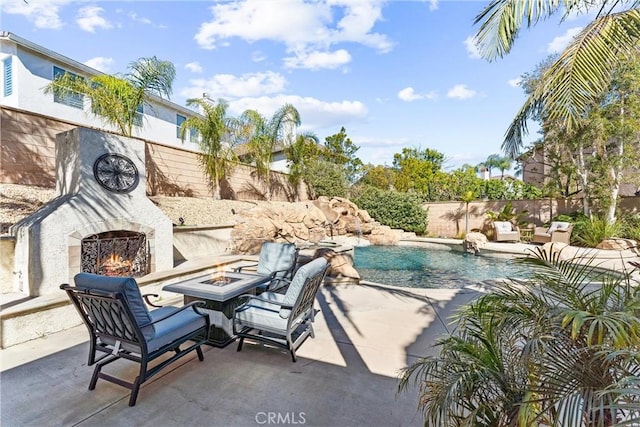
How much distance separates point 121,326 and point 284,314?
159cm

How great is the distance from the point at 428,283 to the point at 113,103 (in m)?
10.4

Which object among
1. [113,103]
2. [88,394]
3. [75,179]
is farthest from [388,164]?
[88,394]

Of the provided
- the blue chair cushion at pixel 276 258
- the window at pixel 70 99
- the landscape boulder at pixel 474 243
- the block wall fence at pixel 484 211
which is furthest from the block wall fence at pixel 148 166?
the landscape boulder at pixel 474 243

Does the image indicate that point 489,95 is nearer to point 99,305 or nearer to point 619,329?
point 619,329

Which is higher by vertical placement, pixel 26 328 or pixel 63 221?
pixel 63 221

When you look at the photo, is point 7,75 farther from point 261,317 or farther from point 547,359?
point 547,359

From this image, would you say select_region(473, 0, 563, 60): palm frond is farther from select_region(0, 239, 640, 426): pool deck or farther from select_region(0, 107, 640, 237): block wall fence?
select_region(0, 107, 640, 237): block wall fence

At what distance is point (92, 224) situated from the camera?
16.4 ft

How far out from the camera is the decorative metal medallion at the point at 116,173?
5137 millimetres

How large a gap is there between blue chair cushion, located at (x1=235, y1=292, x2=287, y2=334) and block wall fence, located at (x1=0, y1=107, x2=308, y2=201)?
7540 millimetres

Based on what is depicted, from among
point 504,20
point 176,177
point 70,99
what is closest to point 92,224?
point 176,177

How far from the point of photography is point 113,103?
8.46m

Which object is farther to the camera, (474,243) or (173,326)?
(474,243)

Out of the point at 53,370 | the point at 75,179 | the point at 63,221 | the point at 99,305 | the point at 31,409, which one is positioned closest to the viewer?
the point at 31,409
